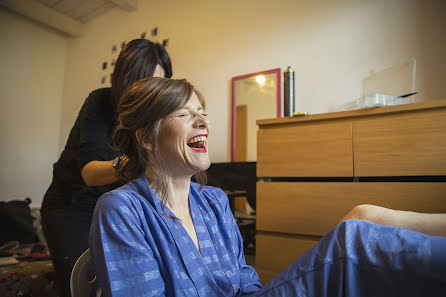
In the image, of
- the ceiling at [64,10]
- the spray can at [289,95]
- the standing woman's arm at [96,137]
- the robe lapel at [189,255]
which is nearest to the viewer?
the robe lapel at [189,255]

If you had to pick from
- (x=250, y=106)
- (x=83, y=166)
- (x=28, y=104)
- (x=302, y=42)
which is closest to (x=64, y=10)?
(x=28, y=104)

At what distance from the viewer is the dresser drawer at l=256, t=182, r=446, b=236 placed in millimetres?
1307

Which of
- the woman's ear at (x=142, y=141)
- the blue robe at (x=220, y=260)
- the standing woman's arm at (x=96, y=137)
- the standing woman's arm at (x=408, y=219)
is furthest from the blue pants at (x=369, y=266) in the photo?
the standing woman's arm at (x=96, y=137)

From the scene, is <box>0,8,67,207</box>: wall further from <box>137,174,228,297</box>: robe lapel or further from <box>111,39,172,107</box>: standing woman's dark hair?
<box>137,174,228,297</box>: robe lapel

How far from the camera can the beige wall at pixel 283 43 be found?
76.4 inches

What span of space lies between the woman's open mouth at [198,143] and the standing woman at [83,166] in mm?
393

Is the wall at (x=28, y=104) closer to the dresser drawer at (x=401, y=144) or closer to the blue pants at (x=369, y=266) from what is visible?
the dresser drawer at (x=401, y=144)

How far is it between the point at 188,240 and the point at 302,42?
6.55 ft

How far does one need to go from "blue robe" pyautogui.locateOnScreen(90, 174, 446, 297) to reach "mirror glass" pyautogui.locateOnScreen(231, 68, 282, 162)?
5.19ft

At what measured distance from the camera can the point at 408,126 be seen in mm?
1350

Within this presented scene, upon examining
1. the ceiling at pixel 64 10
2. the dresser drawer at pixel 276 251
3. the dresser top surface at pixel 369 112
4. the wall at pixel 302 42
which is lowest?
the dresser drawer at pixel 276 251

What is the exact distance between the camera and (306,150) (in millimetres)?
1592

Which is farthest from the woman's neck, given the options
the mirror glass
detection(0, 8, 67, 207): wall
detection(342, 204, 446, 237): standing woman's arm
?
detection(0, 8, 67, 207): wall

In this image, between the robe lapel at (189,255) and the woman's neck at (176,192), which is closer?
the robe lapel at (189,255)
